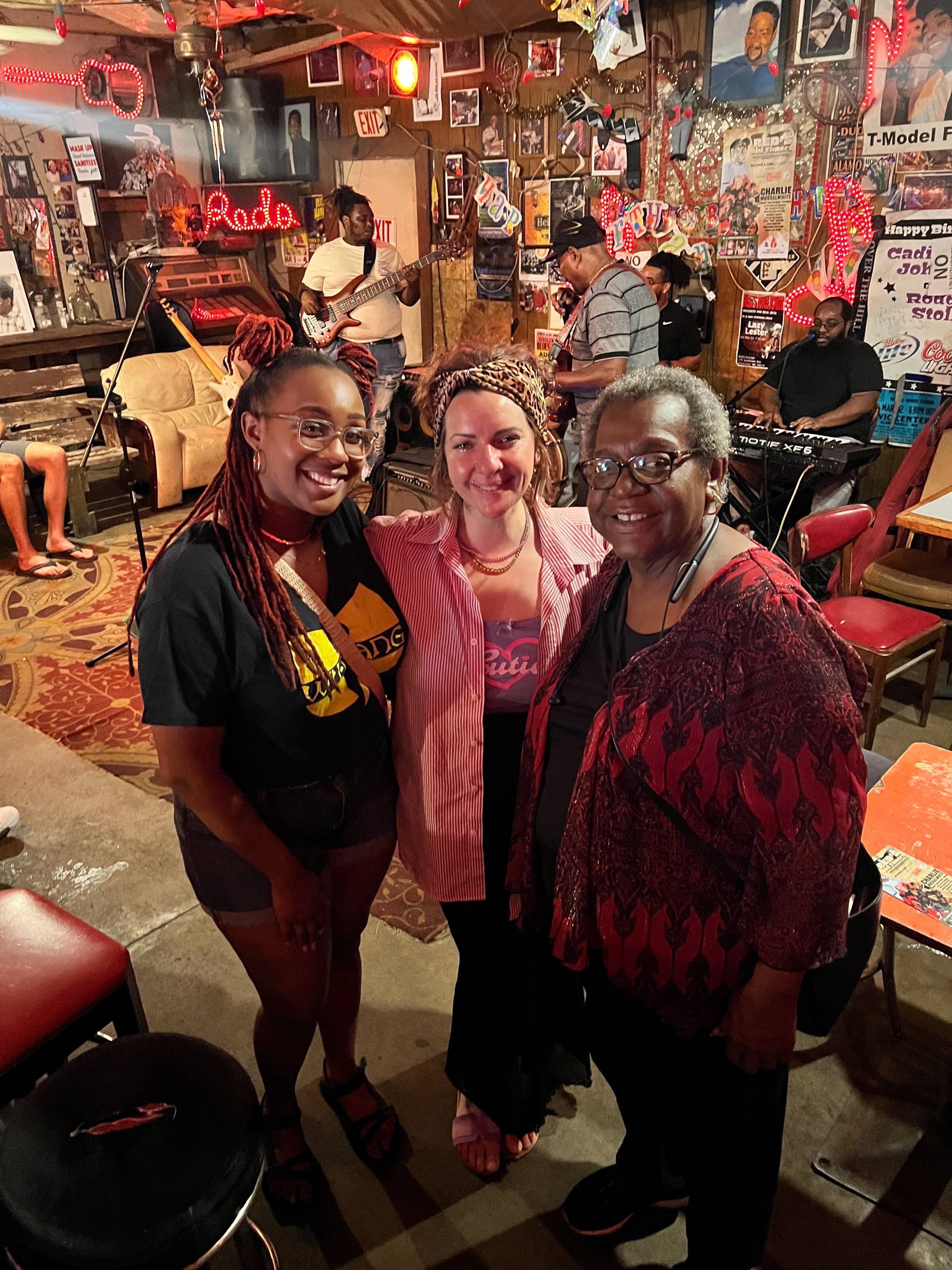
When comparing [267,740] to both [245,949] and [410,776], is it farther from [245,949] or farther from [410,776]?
[245,949]

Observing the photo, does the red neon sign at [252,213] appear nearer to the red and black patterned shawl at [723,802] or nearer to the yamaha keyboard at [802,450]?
the yamaha keyboard at [802,450]

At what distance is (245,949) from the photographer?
5.34 ft

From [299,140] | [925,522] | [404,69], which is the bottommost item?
[925,522]

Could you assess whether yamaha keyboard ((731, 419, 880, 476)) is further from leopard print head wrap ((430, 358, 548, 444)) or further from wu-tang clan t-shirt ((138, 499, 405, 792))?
wu-tang clan t-shirt ((138, 499, 405, 792))

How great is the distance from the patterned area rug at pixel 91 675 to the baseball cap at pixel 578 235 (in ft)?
9.89

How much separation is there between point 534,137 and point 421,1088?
18.9ft

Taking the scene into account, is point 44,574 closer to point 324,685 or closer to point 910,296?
point 324,685

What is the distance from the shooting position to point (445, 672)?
1578 mm

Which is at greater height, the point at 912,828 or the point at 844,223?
the point at 844,223

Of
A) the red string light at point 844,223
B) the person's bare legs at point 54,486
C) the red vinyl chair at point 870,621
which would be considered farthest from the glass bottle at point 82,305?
the red vinyl chair at point 870,621

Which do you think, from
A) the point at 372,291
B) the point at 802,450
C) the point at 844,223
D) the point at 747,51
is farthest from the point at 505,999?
the point at 372,291

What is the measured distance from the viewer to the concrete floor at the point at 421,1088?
69.2 inches

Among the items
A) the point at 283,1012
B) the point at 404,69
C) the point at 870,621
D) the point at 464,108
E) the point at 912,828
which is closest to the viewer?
the point at 283,1012

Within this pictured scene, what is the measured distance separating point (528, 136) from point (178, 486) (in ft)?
10.9
